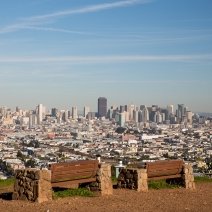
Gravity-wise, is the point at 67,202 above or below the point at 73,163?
below

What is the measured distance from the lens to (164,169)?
34.9ft

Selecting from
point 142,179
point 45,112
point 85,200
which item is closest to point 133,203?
point 85,200

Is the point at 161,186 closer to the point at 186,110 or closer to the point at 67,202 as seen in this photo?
the point at 67,202

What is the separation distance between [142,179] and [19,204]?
280 centimetres

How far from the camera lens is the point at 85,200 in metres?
8.88

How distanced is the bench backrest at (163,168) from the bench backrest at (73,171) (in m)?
1.27

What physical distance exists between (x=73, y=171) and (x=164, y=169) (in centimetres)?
227

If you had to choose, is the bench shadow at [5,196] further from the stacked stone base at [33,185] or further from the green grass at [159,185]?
the green grass at [159,185]

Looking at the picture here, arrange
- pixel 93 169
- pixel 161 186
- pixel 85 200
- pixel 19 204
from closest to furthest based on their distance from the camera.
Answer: pixel 19 204, pixel 85 200, pixel 93 169, pixel 161 186

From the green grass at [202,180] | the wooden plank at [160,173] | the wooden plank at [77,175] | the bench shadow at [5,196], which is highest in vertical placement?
the wooden plank at [77,175]

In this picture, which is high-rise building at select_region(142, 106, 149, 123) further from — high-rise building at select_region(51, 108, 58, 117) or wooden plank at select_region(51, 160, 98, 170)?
wooden plank at select_region(51, 160, 98, 170)

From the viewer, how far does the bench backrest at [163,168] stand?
10.4 m

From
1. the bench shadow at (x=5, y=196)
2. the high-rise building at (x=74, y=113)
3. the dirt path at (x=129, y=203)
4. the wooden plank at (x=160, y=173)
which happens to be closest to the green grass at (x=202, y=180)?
the wooden plank at (x=160, y=173)

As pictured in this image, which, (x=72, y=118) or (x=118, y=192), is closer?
(x=118, y=192)
